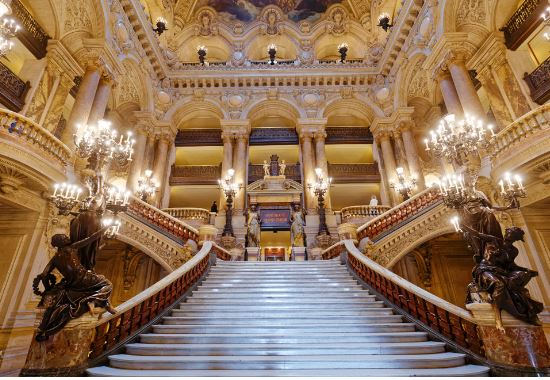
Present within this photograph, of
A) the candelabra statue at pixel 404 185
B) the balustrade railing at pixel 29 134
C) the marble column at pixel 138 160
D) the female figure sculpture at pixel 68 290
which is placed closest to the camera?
the female figure sculpture at pixel 68 290

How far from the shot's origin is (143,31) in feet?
40.7

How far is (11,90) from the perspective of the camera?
8039 millimetres

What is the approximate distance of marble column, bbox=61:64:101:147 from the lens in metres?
8.54

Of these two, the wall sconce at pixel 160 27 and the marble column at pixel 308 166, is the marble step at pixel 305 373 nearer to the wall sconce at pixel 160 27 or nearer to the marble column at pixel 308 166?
the marble column at pixel 308 166

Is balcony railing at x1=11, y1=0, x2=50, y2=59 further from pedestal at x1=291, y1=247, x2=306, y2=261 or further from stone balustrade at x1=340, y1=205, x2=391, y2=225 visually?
stone balustrade at x1=340, y1=205, x2=391, y2=225

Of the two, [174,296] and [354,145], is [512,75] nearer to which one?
[354,145]

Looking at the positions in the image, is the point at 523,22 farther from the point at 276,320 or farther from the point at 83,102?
the point at 83,102

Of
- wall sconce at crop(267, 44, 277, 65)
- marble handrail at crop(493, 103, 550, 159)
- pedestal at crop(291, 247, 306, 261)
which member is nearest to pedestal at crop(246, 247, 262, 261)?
pedestal at crop(291, 247, 306, 261)

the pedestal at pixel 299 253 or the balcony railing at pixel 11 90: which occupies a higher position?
the balcony railing at pixel 11 90

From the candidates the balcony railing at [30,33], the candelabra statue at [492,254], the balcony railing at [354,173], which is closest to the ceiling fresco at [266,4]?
the balcony railing at [354,173]

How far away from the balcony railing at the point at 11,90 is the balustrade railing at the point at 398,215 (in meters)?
11.2

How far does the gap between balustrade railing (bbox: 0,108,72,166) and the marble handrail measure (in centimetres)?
1085

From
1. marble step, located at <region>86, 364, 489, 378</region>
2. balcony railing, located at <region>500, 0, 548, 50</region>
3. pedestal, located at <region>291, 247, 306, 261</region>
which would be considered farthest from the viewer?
pedestal, located at <region>291, 247, 306, 261</region>

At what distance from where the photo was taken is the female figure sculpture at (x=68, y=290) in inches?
132
